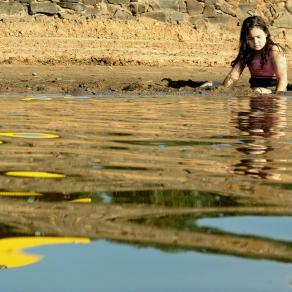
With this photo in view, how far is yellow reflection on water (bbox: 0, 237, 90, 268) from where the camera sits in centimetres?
222

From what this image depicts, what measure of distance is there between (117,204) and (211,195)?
1.35ft

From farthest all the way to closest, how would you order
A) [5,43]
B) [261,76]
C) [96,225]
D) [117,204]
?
[5,43] → [261,76] → [117,204] → [96,225]

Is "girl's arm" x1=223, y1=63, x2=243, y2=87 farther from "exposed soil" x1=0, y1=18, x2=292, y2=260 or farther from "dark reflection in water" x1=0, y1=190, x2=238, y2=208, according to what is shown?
"dark reflection in water" x1=0, y1=190, x2=238, y2=208

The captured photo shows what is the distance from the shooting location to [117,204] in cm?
293

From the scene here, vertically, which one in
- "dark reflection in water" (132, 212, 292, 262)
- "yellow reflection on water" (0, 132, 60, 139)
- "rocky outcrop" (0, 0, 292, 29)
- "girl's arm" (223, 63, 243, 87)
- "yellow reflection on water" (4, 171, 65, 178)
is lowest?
"girl's arm" (223, 63, 243, 87)

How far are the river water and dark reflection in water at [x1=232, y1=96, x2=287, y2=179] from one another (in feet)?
0.04

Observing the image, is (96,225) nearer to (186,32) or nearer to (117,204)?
(117,204)

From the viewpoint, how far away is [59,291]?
1.97 metres

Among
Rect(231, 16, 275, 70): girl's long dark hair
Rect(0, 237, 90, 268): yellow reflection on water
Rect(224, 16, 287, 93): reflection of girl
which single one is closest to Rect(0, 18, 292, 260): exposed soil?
Rect(224, 16, 287, 93): reflection of girl

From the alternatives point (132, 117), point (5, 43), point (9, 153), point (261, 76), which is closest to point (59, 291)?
point (9, 153)

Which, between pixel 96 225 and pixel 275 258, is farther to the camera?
pixel 96 225

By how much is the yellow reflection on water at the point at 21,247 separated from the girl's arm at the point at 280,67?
818 centimetres

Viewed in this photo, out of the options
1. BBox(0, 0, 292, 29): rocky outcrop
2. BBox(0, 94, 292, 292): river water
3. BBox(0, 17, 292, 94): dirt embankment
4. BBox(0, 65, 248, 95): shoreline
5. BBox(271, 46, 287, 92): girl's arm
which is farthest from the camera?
BBox(0, 0, 292, 29): rocky outcrop

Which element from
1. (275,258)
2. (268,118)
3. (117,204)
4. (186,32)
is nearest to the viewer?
(275,258)
